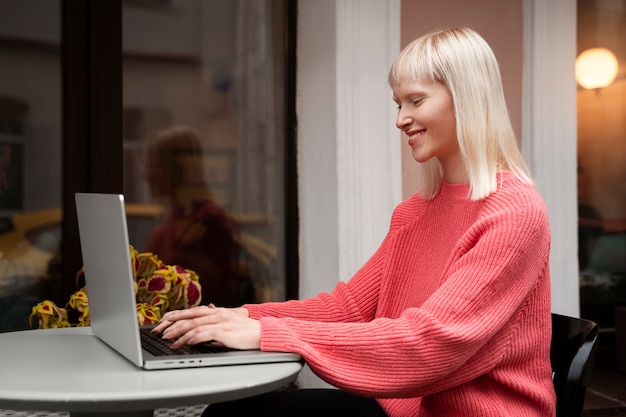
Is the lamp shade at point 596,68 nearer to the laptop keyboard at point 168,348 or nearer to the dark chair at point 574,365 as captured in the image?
the dark chair at point 574,365

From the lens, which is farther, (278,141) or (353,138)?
(278,141)

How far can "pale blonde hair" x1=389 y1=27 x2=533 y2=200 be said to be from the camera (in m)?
1.51

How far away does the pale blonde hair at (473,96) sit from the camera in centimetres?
151

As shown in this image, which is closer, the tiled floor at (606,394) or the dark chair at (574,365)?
the dark chair at (574,365)

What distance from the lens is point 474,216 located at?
5.05 feet

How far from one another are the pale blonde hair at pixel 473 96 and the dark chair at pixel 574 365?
0.32 m

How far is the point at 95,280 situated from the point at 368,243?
1.36m

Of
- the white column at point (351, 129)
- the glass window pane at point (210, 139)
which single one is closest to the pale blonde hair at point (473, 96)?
the white column at point (351, 129)

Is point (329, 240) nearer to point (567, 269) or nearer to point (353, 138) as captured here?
point (353, 138)

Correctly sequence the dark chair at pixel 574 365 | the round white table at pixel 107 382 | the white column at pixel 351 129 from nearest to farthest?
the round white table at pixel 107 382 → the dark chair at pixel 574 365 → the white column at pixel 351 129

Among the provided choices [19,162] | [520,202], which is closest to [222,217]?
[19,162]

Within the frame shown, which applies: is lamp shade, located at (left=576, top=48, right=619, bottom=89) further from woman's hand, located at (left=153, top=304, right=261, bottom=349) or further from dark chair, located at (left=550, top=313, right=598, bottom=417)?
woman's hand, located at (left=153, top=304, right=261, bottom=349)

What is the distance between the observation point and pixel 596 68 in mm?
3328

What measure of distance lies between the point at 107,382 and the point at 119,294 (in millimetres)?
170
